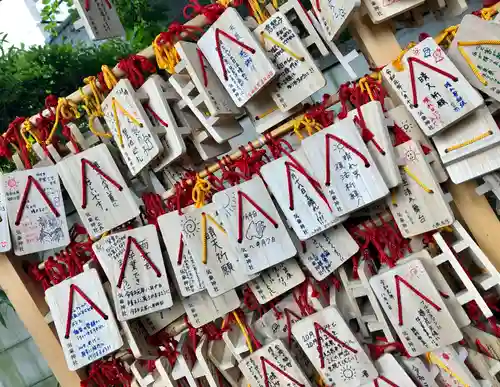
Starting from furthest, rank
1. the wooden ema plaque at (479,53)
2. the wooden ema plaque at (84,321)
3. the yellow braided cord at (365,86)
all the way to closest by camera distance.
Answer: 1. the wooden ema plaque at (84,321)
2. the yellow braided cord at (365,86)
3. the wooden ema plaque at (479,53)

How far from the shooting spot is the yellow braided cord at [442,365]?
0.79 meters

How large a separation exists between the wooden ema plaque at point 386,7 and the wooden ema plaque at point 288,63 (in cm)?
12

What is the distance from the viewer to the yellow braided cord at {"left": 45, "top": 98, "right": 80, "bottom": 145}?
995 millimetres

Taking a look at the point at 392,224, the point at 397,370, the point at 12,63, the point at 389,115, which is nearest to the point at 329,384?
the point at 397,370

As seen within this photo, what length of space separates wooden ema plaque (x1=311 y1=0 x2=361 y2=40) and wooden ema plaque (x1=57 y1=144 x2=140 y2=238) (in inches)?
19.1

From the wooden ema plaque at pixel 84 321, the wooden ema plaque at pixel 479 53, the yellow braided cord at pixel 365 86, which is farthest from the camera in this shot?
the wooden ema plaque at pixel 84 321

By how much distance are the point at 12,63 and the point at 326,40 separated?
938 millimetres

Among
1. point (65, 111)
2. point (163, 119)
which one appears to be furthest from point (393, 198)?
point (65, 111)

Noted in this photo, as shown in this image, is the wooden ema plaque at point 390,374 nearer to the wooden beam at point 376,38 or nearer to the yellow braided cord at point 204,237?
the yellow braided cord at point 204,237

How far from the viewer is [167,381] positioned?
94cm

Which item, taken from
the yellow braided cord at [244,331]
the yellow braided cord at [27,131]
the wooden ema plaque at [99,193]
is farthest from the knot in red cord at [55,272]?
the yellow braided cord at [244,331]

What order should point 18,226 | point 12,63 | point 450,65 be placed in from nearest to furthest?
point 450,65 < point 18,226 < point 12,63

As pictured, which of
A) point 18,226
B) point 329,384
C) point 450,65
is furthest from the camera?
point 18,226

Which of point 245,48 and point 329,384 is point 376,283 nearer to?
point 329,384
